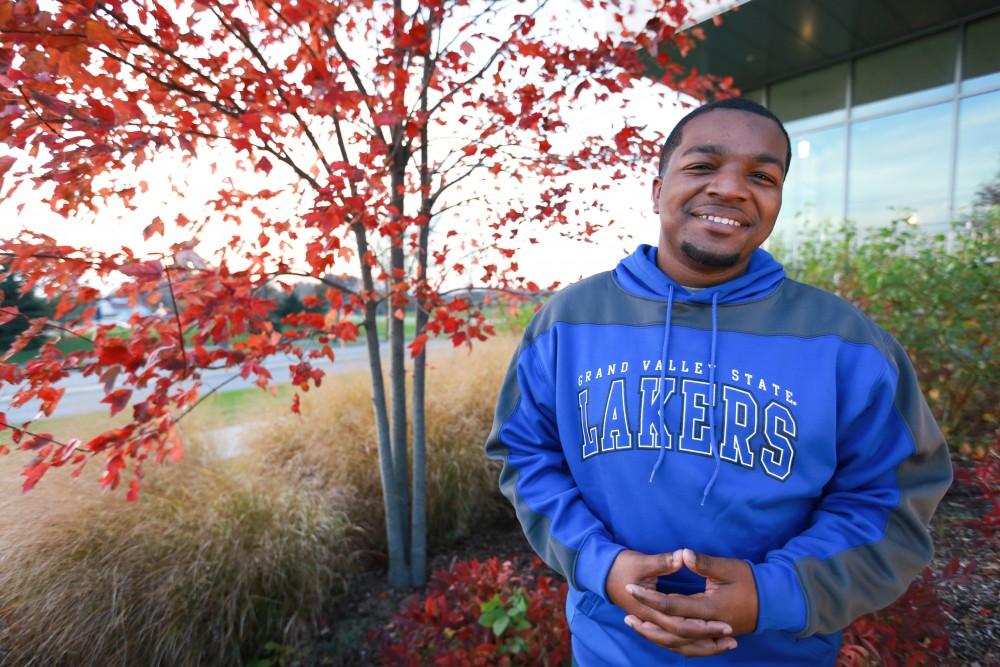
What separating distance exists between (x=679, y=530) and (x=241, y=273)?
1822 millimetres

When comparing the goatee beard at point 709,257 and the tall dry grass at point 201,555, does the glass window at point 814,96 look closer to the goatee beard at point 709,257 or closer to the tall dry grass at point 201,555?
the tall dry grass at point 201,555

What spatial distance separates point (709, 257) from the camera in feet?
3.78

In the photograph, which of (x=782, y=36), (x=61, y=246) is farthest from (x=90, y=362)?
(x=782, y=36)

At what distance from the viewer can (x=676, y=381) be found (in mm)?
1115

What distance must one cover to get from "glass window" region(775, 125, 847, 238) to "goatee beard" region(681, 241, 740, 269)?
27.8 ft

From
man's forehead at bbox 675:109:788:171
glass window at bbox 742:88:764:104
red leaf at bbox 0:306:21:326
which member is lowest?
red leaf at bbox 0:306:21:326

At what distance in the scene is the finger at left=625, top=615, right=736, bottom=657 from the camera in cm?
94

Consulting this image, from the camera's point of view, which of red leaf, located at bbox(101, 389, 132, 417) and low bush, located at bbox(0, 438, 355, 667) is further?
low bush, located at bbox(0, 438, 355, 667)

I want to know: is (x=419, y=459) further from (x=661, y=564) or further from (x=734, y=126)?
(x=734, y=126)

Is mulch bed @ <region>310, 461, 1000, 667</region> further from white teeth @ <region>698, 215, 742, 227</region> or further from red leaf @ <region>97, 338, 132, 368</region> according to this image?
red leaf @ <region>97, 338, 132, 368</region>

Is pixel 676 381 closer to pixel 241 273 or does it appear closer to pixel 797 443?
pixel 797 443

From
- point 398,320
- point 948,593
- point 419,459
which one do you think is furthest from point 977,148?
point 419,459

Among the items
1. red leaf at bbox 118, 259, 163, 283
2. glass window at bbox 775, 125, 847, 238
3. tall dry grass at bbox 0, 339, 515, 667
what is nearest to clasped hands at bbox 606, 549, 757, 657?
red leaf at bbox 118, 259, 163, 283

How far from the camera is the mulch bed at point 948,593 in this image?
6.45 feet
